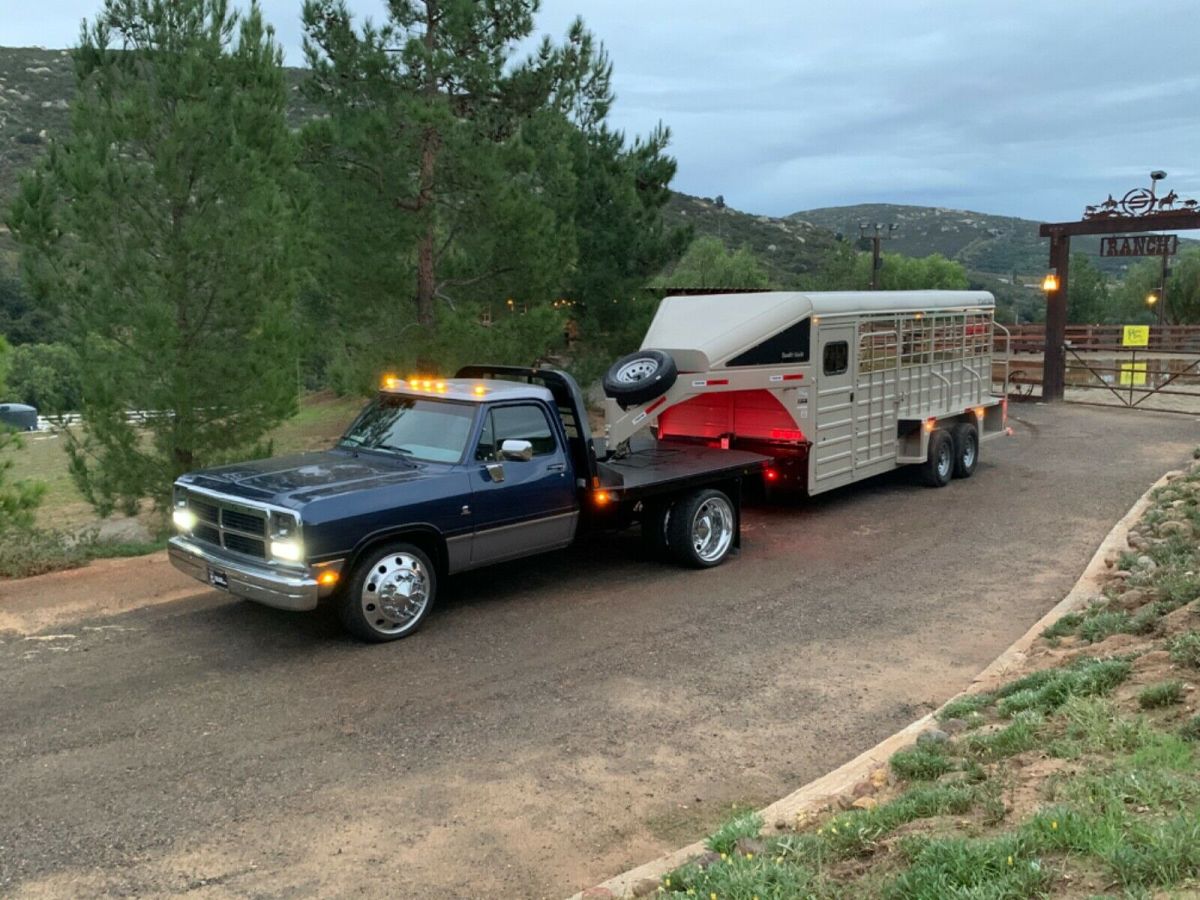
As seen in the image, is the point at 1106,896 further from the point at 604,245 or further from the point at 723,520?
the point at 604,245

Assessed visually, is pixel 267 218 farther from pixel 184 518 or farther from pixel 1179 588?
pixel 1179 588

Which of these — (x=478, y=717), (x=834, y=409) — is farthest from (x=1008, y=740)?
(x=834, y=409)

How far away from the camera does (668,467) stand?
30.6ft

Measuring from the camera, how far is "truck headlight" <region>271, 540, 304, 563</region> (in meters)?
6.46

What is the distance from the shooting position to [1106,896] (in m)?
3.01

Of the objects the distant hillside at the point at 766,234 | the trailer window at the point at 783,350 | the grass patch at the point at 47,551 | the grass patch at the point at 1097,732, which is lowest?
the grass patch at the point at 47,551

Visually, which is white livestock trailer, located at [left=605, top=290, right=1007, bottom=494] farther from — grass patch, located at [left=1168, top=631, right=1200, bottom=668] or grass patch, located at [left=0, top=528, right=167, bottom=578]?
grass patch, located at [left=1168, top=631, right=1200, bottom=668]

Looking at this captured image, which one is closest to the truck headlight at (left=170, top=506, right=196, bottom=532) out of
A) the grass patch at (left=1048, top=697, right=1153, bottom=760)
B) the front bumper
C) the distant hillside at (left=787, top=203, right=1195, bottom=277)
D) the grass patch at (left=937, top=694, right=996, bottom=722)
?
the front bumper

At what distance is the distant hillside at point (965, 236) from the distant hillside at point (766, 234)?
5.34 metres

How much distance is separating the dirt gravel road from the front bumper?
46 cm

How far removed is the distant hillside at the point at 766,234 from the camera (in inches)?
2965

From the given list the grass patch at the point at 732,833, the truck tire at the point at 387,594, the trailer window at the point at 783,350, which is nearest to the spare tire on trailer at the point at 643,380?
the trailer window at the point at 783,350

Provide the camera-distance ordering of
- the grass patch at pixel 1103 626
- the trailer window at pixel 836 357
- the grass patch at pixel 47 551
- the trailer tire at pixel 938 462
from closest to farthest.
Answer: the grass patch at pixel 1103 626
the grass patch at pixel 47 551
the trailer window at pixel 836 357
the trailer tire at pixel 938 462

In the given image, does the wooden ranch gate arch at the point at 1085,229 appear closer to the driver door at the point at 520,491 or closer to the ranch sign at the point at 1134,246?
the ranch sign at the point at 1134,246
